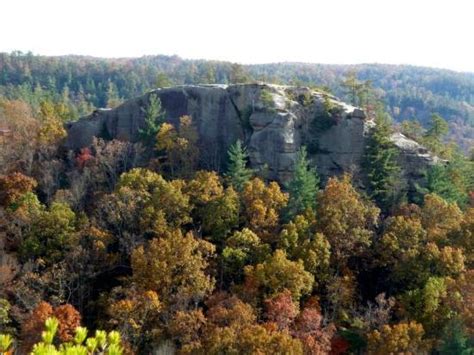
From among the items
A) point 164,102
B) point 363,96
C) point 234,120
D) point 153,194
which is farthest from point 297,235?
point 363,96

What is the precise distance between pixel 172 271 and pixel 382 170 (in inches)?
826

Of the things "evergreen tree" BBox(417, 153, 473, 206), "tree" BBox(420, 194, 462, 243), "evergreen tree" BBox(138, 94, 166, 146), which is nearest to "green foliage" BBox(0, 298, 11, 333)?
"evergreen tree" BBox(138, 94, 166, 146)

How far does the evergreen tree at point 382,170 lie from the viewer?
43250 millimetres

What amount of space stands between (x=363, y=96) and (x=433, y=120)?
315 inches

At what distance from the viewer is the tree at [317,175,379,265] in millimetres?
35875

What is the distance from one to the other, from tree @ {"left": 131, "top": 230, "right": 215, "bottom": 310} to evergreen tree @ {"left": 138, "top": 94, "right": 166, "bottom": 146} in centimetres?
1752

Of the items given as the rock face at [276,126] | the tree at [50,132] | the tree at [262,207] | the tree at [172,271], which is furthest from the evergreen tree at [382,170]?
the tree at [50,132]

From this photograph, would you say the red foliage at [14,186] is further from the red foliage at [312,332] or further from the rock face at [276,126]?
the red foliage at [312,332]

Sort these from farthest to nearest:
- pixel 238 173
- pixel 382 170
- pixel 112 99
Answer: pixel 112 99 → pixel 382 170 → pixel 238 173

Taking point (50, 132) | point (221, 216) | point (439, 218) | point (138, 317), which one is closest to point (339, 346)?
point (138, 317)

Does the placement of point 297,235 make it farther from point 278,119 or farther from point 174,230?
point 278,119

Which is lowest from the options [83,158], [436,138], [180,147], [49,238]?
[49,238]

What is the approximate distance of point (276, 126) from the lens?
153 feet

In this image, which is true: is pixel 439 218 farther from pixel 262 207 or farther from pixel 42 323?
pixel 42 323
